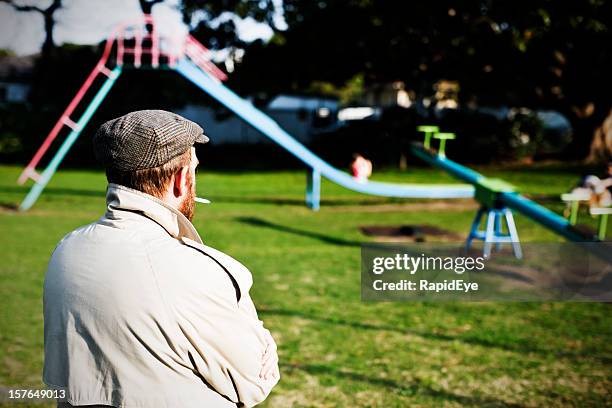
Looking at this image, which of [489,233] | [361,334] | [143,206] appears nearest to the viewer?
[143,206]

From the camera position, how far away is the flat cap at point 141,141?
1.61 meters

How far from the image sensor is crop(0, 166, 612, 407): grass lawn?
14.0 ft

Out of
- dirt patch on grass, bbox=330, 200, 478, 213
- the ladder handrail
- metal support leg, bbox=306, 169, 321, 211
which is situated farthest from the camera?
dirt patch on grass, bbox=330, 200, 478, 213

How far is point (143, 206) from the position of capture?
1.62m

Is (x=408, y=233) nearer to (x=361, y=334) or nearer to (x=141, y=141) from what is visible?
(x=361, y=334)

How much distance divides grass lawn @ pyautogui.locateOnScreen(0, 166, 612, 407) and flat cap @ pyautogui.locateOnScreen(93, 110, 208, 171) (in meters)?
2.84

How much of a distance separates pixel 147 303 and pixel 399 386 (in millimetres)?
3205

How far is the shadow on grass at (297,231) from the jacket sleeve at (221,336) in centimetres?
784

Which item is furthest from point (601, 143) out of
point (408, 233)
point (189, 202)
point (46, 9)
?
point (189, 202)

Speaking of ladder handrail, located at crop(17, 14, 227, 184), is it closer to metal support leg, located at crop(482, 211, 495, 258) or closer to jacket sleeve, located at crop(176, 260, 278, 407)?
metal support leg, located at crop(482, 211, 495, 258)

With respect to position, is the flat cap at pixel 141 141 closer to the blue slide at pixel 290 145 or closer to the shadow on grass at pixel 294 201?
the blue slide at pixel 290 145

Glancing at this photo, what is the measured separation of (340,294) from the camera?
6.68 metres

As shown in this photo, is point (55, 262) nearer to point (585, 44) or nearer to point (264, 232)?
point (264, 232)

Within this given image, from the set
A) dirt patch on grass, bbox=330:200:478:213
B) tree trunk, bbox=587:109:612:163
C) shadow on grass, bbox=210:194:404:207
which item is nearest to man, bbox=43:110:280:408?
dirt patch on grass, bbox=330:200:478:213
